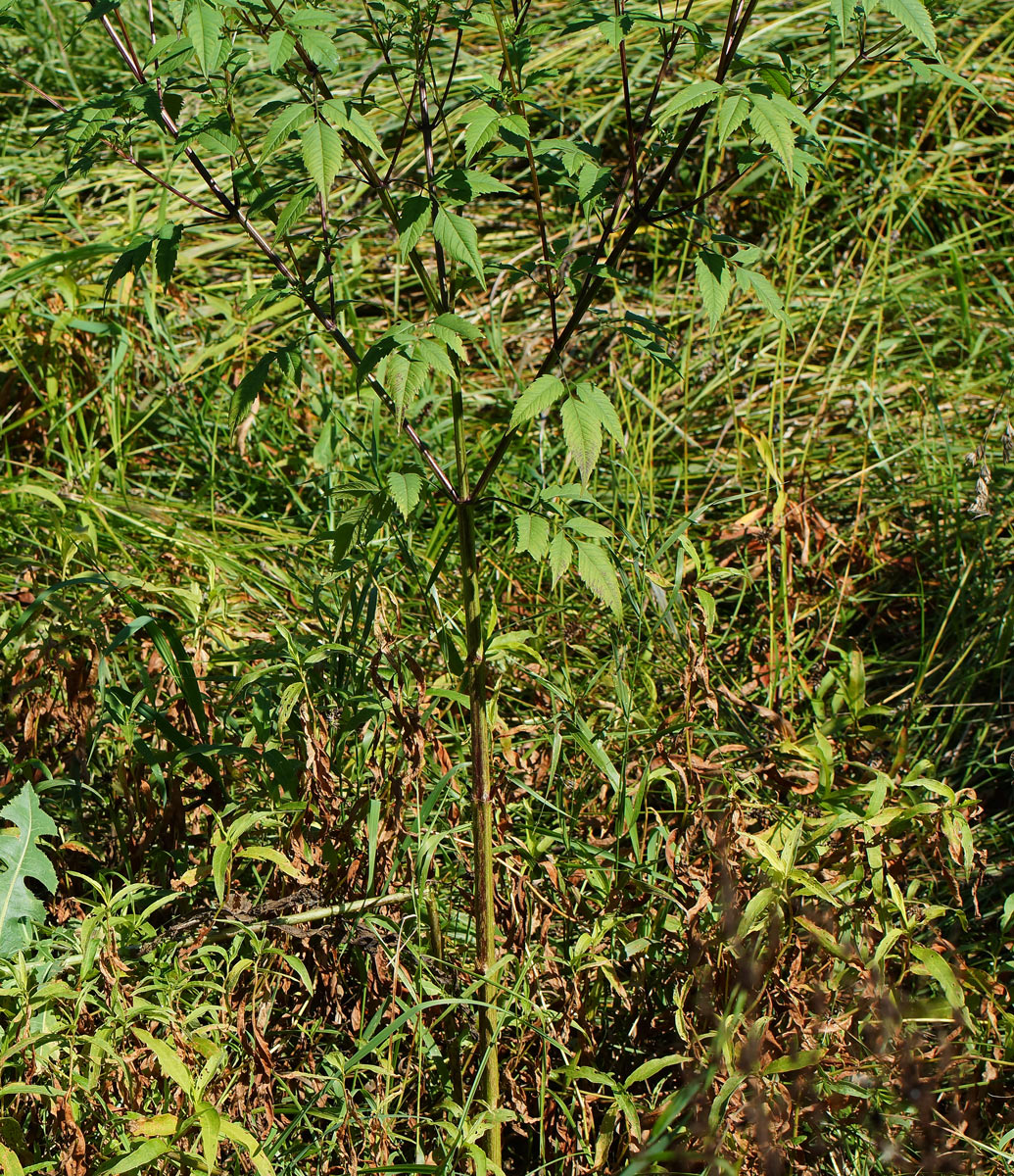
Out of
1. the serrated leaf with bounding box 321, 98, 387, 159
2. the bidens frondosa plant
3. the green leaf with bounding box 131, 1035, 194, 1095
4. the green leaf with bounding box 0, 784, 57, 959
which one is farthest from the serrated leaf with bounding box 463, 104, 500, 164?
the green leaf with bounding box 0, 784, 57, 959

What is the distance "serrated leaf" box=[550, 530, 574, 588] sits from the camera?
148 centimetres

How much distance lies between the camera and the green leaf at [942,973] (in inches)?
66.5

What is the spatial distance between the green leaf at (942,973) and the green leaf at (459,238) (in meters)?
1.21

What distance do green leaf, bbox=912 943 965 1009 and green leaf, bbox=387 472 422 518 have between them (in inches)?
41.1

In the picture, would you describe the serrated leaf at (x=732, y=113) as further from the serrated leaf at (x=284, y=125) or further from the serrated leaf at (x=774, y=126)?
the serrated leaf at (x=284, y=125)

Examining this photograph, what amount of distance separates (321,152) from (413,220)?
0.14 m

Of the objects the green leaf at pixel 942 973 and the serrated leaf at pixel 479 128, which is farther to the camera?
the green leaf at pixel 942 973

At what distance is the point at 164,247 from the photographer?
5.24 feet

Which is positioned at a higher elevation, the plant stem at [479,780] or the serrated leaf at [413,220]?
the serrated leaf at [413,220]

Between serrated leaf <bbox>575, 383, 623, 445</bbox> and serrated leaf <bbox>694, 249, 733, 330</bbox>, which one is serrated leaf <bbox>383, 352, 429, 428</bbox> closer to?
serrated leaf <bbox>575, 383, 623, 445</bbox>

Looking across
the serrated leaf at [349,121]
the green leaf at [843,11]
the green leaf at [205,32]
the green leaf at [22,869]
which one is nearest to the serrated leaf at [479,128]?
the serrated leaf at [349,121]

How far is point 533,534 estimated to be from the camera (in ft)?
5.08

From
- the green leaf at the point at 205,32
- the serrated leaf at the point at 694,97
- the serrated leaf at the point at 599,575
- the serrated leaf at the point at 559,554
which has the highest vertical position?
the green leaf at the point at 205,32

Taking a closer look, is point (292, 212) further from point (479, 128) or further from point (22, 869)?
point (22, 869)
